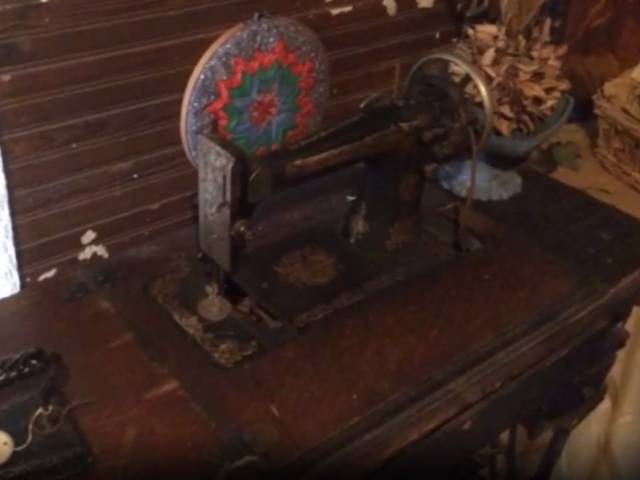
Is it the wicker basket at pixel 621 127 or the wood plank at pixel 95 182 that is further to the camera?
the wicker basket at pixel 621 127

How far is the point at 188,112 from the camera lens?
45.3 inches

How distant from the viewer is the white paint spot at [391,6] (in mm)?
1380

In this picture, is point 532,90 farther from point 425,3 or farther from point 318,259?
point 318,259

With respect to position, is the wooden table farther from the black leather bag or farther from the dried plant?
the dried plant

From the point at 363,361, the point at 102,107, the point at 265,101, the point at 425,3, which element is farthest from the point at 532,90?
the point at 102,107

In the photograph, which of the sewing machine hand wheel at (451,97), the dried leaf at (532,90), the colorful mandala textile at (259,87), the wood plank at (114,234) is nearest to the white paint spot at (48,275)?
the wood plank at (114,234)

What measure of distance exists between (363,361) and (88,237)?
0.45 meters

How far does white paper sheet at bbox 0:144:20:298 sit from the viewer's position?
1088 millimetres

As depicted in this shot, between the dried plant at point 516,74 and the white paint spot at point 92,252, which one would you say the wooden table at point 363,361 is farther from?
the dried plant at point 516,74

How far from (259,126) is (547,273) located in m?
0.48

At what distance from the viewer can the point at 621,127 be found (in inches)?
62.3

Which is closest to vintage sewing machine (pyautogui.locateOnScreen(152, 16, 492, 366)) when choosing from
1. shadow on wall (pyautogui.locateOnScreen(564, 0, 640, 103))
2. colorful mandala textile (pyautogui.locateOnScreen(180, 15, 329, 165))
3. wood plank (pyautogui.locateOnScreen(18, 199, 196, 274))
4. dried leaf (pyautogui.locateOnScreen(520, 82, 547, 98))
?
colorful mandala textile (pyautogui.locateOnScreen(180, 15, 329, 165))

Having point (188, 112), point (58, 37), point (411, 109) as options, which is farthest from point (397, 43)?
point (58, 37)

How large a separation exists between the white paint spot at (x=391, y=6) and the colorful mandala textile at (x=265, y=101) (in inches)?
7.9
